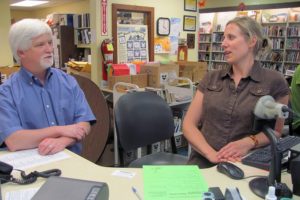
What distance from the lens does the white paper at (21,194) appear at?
113 cm

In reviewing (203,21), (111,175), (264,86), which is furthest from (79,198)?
(203,21)

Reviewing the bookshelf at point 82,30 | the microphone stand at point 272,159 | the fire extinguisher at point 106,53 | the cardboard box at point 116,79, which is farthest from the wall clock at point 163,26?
the bookshelf at point 82,30

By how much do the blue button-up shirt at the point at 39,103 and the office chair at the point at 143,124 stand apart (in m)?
0.29

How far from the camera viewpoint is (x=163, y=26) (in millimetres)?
4574

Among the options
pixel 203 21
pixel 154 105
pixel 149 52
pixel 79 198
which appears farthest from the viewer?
pixel 203 21

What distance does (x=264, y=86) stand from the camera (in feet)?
5.99

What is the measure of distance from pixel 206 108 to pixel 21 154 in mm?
1074

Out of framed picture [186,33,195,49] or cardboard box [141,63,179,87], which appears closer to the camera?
cardboard box [141,63,179,87]

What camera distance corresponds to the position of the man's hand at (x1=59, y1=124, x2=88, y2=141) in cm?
166

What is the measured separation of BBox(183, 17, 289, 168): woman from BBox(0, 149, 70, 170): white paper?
2.73ft

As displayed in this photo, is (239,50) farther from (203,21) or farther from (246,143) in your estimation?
(203,21)

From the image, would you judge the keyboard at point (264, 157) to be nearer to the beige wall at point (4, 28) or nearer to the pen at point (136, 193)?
the pen at point (136, 193)

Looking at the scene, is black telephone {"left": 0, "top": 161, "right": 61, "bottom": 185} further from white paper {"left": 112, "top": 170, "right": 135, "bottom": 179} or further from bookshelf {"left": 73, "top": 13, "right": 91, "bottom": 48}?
bookshelf {"left": 73, "top": 13, "right": 91, "bottom": 48}

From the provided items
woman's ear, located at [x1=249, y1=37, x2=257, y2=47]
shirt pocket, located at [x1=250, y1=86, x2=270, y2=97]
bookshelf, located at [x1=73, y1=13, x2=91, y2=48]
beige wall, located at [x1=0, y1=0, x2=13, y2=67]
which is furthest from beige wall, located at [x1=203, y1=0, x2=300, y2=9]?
shirt pocket, located at [x1=250, y1=86, x2=270, y2=97]
